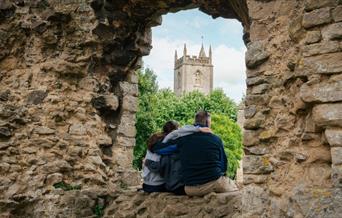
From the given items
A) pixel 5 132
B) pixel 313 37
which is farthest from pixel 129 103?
pixel 313 37

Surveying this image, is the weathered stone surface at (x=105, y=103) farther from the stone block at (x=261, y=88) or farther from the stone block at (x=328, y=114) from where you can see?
the stone block at (x=328, y=114)

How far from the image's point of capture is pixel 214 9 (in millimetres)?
5996

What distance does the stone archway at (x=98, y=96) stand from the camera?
357 cm

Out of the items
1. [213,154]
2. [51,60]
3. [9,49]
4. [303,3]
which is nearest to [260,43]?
[303,3]

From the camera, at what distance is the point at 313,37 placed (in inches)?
128

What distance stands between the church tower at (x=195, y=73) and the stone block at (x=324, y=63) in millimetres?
69335

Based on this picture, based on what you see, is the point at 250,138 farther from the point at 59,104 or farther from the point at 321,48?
the point at 59,104

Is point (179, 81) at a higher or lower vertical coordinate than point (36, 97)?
higher

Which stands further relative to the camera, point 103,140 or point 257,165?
point 103,140

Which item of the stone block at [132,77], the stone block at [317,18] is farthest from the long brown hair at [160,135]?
the stone block at [317,18]

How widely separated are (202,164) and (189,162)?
136 millimetres

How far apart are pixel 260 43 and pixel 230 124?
25.1m

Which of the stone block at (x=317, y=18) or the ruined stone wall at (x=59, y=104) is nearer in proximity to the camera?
the stone block at (x=317, y=18)

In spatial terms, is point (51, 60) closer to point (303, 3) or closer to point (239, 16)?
point (239, 16)
